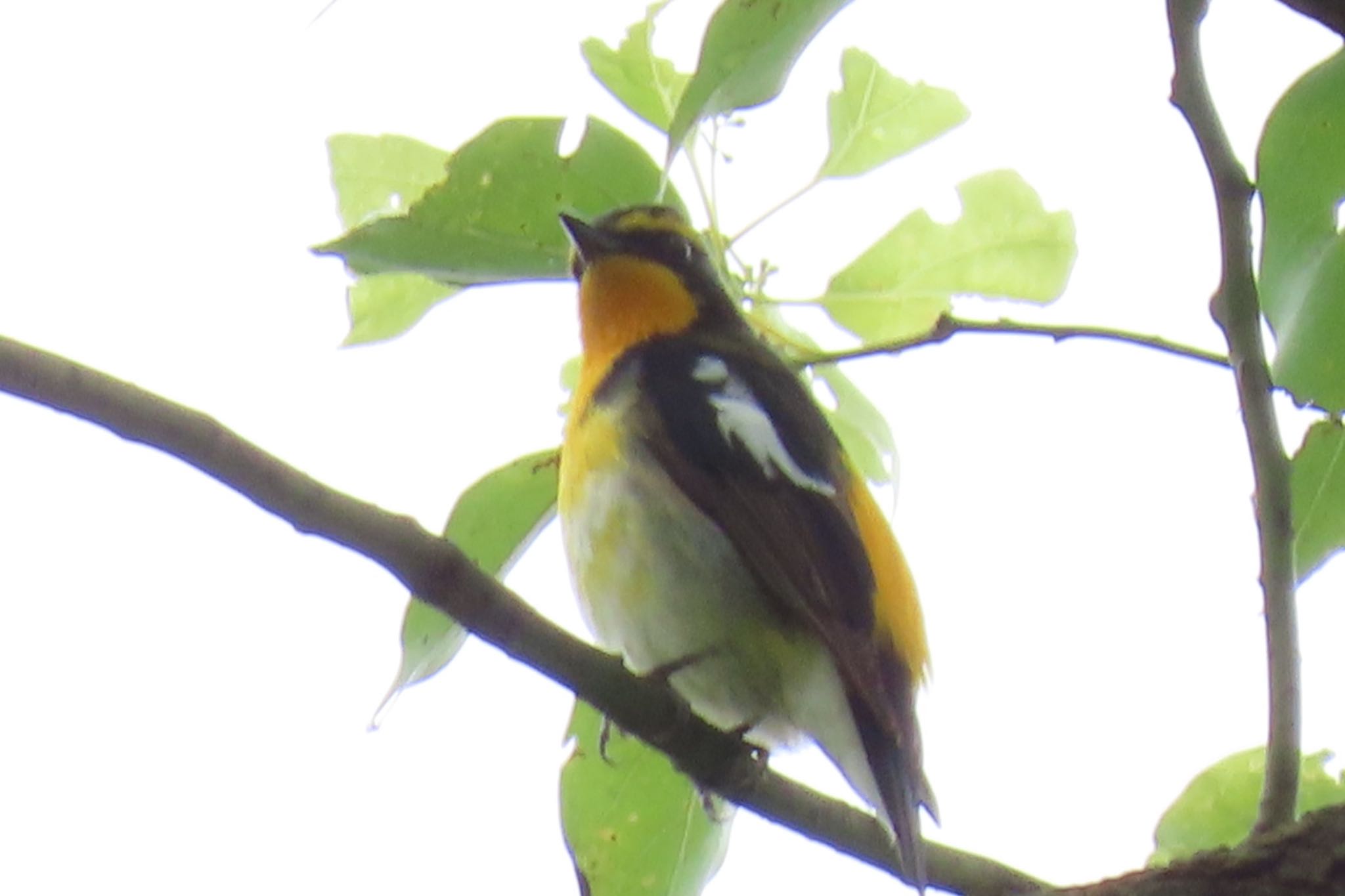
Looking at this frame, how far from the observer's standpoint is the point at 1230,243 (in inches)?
77.9

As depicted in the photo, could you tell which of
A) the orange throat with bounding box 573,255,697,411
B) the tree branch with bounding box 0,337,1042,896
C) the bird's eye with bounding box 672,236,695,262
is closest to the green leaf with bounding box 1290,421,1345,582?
the tree branch with bounding box 0,337,1042,896

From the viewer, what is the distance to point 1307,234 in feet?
5.57

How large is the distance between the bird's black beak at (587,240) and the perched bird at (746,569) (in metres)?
0.01

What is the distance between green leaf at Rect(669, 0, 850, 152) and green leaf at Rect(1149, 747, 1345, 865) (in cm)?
125

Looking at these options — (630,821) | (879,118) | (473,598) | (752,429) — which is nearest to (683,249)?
(752,429)

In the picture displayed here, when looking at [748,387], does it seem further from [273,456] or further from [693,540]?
[273,456]

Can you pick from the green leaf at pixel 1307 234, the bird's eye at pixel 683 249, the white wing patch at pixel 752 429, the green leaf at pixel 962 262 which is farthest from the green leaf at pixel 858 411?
the bird's eye at pixel 683 249

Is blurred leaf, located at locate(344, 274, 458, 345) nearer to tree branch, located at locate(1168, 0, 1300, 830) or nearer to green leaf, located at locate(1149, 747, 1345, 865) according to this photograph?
tree branch, located at locate(1168, 0, 1300, 830)

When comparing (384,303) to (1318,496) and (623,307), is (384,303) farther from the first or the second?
(1318,496)

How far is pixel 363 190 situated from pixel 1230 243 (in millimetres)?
1460

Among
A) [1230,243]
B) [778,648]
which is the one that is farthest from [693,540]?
[1230,243]

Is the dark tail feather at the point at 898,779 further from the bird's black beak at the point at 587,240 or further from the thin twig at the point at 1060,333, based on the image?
the bird's black beak at the point at 587,240

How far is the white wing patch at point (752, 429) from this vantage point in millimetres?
3158

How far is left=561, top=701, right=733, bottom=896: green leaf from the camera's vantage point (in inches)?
95.7
